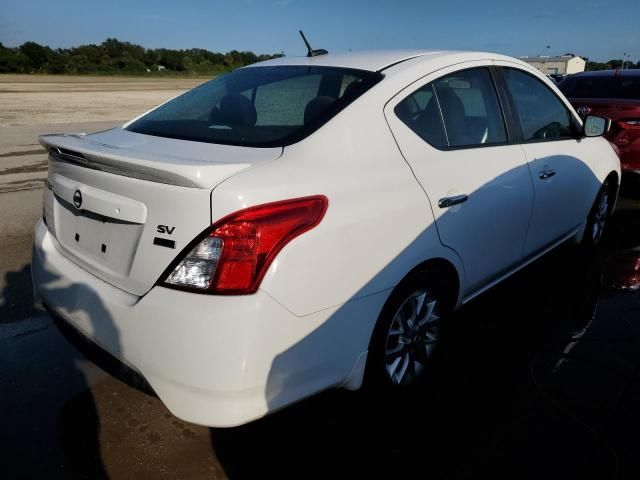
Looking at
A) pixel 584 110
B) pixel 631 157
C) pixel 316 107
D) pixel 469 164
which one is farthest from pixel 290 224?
pixel 631 157

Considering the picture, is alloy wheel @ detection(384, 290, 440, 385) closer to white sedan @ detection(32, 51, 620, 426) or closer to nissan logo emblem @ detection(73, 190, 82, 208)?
white sedan @ detection(32, 51, 620, 426)

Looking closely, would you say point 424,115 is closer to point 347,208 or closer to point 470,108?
point 470,108

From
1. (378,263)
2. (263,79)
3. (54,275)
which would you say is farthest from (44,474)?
(263,79)

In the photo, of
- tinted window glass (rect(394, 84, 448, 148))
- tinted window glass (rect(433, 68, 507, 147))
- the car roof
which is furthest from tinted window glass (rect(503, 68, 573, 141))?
tinted window glass (rect(394, 84, 448, 148))

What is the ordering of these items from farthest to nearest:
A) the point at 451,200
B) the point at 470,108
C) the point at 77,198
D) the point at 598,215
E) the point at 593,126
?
the point at 598,215 < the point at 593,126 < the point at 470,108 < the point at 451,200 < the point at 77,198

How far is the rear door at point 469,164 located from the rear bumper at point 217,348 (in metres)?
0.82

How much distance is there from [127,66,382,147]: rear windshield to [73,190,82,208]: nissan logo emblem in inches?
20.2

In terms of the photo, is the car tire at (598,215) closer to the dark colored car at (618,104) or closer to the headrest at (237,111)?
the dark colored car at (618,104)

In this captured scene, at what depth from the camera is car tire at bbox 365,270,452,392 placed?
7.64 ft

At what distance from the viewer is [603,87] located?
7.20m

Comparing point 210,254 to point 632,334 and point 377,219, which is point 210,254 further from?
point 632,334

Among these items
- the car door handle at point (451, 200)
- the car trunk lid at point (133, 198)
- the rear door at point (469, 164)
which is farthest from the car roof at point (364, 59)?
the car trunk lid at point (133, 198)

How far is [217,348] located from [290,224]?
1.63 feet

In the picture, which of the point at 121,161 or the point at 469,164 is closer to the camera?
the point at 121,161
